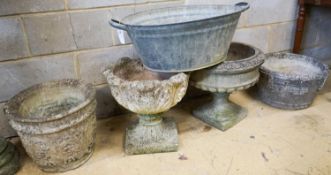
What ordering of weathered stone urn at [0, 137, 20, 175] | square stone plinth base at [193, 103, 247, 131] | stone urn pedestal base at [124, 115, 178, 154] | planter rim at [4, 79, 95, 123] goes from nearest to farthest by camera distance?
planter rim at [4, 79, 95, 123], weathered stone urn at [0, 137, 20, 175], stone urn pedestal base at [124, 115, 178, 154], square stone plinth base at [193, 103, 247, 131]

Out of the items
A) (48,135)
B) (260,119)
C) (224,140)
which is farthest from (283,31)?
(48,135)

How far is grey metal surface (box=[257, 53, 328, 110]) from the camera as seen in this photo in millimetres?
1555

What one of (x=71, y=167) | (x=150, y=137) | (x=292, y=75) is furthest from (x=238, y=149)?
(x=71, y=167)

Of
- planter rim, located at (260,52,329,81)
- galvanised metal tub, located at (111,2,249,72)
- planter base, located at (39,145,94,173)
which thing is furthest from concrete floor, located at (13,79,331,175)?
galvanised metal tub, located at (111,2,249,72)

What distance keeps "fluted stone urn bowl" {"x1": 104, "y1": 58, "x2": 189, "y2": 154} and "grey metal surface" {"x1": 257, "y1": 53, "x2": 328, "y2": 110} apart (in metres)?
0.61

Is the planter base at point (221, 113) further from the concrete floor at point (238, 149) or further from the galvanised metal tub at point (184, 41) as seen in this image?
the galvanised metal tub at point (184, 41)

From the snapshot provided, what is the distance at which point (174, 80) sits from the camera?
1.22 meters

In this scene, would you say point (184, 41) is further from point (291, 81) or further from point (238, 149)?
point (291, 81)

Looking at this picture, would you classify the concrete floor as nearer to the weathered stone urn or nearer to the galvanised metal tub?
the weathered stone urn

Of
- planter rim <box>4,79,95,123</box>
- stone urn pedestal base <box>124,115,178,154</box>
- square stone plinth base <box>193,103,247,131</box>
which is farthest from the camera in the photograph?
square stone plinth base <box>193,103,247,131</box>

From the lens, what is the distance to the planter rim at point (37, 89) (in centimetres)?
112

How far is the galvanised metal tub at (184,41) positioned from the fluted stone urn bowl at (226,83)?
0.26ft

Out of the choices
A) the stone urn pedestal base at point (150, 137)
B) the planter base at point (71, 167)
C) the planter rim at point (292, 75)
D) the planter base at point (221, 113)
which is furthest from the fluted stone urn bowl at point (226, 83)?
the planter base at point (71, 167)

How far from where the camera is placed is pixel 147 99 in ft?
4.01
